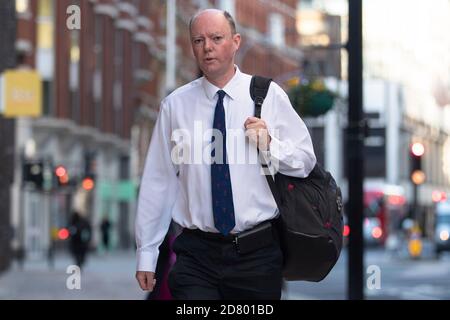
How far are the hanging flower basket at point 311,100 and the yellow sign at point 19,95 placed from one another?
31.3ft

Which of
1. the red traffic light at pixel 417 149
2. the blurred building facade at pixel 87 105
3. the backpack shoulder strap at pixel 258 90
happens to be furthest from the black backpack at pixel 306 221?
the blurred building facade at pixel 87 105

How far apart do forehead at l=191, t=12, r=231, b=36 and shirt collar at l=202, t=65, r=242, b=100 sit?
0.89 feet

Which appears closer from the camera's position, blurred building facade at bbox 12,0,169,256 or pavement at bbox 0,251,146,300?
pavement at bbox 0,251,146,300

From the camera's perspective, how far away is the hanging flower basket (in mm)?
20812

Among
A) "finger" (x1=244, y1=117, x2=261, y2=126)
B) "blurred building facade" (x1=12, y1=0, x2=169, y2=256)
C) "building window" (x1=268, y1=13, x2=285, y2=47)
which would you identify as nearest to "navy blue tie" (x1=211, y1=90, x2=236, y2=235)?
"finger" (x1=244, y1=117, x2=261, y2=126)

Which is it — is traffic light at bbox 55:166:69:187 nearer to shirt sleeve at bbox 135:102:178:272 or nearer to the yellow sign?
the yellow sign

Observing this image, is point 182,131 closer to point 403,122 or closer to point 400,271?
point 400,271

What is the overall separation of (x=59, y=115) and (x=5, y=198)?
27.7 m

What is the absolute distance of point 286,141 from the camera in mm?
6504

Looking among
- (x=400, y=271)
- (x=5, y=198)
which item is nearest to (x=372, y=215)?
(x=400, y=271)

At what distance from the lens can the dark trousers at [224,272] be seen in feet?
20.9

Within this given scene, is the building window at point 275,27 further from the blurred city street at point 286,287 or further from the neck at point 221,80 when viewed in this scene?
the neck at point 221,80

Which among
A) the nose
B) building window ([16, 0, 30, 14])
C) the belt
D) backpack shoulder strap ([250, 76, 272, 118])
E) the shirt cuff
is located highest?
building window ([16, 0, 30, 14])

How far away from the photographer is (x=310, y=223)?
6480 millimetres
